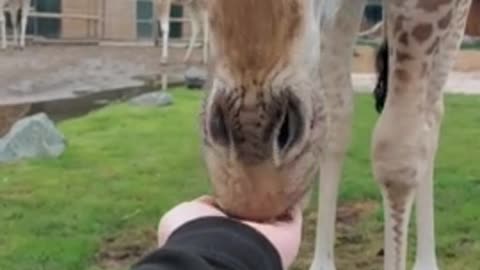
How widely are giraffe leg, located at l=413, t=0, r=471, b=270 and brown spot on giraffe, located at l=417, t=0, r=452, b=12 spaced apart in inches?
2.6

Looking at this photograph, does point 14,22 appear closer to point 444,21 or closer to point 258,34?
point 444,21

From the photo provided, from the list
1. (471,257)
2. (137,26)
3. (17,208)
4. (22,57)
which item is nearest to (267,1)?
(471,257)

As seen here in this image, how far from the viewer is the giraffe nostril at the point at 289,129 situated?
1543mm

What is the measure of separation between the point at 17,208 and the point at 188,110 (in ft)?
13.4

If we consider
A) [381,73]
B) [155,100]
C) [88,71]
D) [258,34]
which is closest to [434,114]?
[381,73]

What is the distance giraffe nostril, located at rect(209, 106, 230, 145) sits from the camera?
1549 millimetres

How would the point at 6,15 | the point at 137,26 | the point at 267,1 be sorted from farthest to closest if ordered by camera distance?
1. the point at 137,26
2. the point at 6,15
3. the point at 267,1

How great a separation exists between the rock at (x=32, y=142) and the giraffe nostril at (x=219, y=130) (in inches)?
184

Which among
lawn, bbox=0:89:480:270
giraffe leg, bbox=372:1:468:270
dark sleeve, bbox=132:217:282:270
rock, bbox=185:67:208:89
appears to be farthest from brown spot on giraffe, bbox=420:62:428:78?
rock, bbox=185:67:208:89

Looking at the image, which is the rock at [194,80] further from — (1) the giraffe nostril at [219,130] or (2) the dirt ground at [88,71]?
(1) the giraffe nostril at [219,130]

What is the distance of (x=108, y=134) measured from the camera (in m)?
7.18

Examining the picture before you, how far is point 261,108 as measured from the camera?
61.9 inches

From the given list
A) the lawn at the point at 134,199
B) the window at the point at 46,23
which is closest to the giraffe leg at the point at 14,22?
the window at the point at 46,23

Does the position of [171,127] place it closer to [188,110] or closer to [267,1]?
[188,110]
